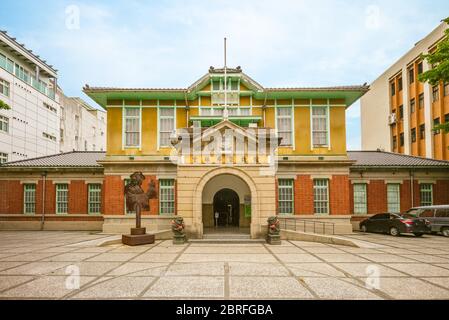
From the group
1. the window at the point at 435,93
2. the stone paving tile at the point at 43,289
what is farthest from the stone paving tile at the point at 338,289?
the window at the point at 435,93

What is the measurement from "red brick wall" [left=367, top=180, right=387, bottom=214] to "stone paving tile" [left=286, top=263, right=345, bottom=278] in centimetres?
1342

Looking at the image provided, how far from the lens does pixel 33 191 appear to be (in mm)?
23484

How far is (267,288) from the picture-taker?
8.33m

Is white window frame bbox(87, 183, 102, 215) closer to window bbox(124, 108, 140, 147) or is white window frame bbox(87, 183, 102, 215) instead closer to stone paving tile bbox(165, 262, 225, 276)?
window bbox(124, 108, 140, 147)

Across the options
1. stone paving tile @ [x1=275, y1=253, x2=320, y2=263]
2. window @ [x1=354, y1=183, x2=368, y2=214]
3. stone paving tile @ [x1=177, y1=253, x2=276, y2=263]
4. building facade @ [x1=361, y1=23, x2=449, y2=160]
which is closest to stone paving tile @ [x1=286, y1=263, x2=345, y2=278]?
stone paving tile @ [x1=275, y1=253, x2=320, y2=263]

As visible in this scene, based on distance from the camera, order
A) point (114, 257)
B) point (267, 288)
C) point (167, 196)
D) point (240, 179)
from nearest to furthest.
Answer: point (267, 288) → point (114, 257) → point (240, 179) → point (167, 196)

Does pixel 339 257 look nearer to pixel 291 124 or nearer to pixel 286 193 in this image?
pixel 286 193

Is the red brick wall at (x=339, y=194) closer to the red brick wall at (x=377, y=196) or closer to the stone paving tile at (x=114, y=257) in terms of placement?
the red brick wall at (x=377, y=196)

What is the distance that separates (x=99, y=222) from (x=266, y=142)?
1391cm

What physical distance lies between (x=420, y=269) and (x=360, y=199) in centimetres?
1283

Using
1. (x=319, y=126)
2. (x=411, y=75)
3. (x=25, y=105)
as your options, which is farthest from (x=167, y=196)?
(x=411, y=75)

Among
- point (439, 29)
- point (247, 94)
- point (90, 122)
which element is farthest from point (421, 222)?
point (90, 122)

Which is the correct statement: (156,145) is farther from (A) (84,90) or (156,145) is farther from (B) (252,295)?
(B) (252,295)

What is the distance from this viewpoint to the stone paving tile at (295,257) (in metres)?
12.1
